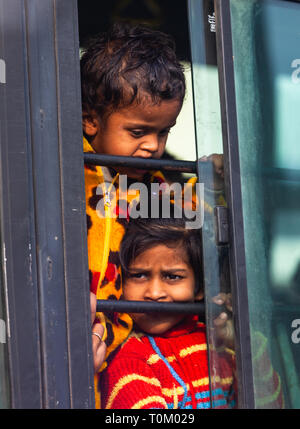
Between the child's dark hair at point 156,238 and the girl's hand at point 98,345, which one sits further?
the child's dark hair at point 156,238

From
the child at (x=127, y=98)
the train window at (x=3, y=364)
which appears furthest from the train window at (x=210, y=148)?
the train window at (x=3, y=364)

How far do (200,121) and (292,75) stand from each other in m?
0.25

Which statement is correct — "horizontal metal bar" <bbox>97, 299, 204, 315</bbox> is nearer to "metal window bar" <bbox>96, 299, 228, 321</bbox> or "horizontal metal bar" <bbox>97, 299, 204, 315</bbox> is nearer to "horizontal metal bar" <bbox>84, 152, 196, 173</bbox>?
"metal window bar" <bbox>96, 299, 228, 321</bbox>

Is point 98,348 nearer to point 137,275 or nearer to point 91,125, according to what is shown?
point 137,275

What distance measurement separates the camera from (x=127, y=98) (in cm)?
202

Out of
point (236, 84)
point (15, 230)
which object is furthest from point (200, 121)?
point (15, 230)

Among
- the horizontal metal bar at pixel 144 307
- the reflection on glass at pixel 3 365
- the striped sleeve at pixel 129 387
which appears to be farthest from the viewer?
the striped sleeve at pixel 129 387

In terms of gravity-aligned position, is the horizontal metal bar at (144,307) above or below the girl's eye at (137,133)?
below

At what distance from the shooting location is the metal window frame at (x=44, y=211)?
1.46 meters

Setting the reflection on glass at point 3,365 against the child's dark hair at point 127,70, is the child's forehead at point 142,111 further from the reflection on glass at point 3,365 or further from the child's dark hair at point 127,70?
the reflection on glass at point 3,365

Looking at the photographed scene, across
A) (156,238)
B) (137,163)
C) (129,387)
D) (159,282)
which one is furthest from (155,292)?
(137,163)

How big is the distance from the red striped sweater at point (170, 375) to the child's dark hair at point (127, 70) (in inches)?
21.8

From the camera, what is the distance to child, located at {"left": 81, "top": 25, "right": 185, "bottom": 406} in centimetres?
199

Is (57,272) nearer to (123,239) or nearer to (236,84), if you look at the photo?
(123,239)
